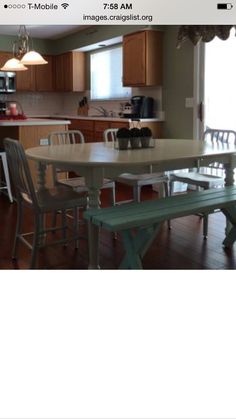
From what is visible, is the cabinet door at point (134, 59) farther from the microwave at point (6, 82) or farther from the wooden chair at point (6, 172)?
the microwave at point (6, 82)

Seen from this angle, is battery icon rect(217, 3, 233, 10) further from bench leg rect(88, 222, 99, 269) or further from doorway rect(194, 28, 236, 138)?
bench leg rect(88, 222, 99, 269)

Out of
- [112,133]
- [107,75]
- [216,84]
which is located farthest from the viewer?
[107,75]

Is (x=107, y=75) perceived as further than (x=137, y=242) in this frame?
Yes

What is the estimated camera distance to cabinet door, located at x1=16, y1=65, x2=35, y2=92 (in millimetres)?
4930

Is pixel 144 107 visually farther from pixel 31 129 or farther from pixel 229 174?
pixel 229 174

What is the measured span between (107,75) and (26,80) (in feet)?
4.45

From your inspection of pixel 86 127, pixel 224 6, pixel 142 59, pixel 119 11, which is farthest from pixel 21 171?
pixel 86 127

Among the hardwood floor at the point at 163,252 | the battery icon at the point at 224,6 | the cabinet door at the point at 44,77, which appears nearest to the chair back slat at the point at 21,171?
the hardwood floor at the point at 163,252

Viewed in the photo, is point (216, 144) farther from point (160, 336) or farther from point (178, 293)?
point (160, 336)

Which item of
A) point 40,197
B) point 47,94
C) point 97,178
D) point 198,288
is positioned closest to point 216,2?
point 198,288

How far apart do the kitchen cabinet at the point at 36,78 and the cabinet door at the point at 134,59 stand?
5.78 ft

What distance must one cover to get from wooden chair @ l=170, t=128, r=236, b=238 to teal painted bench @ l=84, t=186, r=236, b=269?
179mm

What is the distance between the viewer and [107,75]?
160 inches

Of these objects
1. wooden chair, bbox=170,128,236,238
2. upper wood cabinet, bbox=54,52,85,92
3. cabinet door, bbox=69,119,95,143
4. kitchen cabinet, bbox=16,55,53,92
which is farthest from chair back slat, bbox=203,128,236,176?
kitchen cabinet, bbox=16,55,53,92
